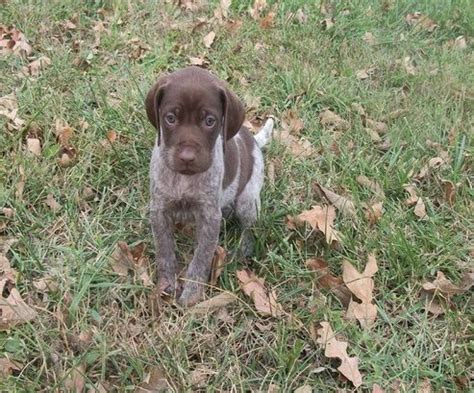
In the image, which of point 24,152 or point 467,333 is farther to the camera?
point 24,152

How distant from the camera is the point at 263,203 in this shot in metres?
4.23

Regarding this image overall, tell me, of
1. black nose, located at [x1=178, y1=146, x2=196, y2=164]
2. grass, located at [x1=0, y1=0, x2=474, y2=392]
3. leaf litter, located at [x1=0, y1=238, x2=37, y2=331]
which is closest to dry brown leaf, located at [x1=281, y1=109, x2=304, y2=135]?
grass, located at [x1=0, y1=0, x2=474, y2=392]

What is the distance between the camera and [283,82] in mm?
5629

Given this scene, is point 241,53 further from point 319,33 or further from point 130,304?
point 130,304

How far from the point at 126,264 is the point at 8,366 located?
0.93m

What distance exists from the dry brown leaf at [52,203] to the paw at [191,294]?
1.09 meters

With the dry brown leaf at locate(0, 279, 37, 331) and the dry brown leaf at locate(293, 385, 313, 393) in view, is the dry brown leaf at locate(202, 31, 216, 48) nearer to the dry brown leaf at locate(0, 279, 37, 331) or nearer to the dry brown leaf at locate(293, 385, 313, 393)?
the dry brown leaf at locate(0, 279, 37, 331)

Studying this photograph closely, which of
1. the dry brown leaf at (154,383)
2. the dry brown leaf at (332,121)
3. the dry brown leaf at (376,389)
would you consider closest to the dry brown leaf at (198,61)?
the dry brown leaf at (332,121)

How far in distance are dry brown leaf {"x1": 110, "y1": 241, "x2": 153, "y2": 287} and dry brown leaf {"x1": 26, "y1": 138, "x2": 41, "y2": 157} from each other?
1148 millimetres

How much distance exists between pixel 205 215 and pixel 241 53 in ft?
9.42

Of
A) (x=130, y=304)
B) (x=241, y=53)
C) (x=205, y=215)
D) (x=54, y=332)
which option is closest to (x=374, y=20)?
(x=241, y=53)

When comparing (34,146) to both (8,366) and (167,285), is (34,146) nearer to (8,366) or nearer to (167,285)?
(167,285)

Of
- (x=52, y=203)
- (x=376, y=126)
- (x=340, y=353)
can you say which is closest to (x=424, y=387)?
(x=340, y=353)

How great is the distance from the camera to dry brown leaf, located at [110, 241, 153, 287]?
3.59 m
